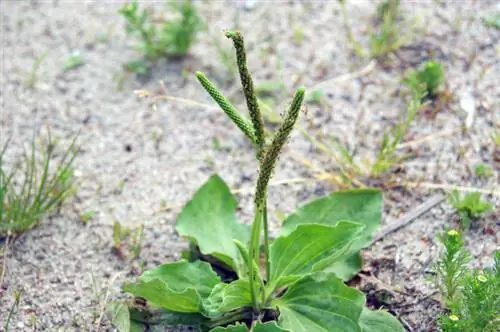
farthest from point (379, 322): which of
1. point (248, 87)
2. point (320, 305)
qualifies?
point (248, 87)

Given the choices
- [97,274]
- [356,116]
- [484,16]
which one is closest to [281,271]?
[97,274]

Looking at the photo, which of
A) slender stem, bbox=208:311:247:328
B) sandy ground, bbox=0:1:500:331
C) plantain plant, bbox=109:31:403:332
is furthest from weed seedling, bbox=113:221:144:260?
slender stem, bbox=208:311:247:328

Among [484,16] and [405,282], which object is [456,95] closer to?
[484,16]

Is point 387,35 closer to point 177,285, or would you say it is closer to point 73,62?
point 73,62

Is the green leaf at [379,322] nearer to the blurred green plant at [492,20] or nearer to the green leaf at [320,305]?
the green leaf at [320,305]

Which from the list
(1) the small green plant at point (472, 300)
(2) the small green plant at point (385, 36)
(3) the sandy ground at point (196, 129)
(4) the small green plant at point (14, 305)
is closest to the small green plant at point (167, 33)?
(3) the sandy ground at point (196, 129)

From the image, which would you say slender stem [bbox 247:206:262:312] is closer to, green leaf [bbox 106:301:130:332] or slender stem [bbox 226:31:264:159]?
slender stem [bbox 226:31:264:159]
